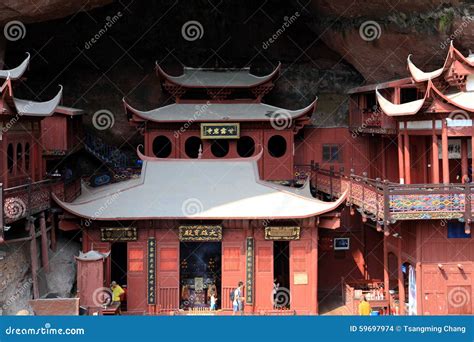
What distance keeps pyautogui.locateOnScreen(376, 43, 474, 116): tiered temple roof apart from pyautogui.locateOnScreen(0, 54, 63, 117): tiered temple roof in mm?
10911

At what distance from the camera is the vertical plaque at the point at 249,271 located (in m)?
19.7

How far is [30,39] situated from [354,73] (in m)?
15.3

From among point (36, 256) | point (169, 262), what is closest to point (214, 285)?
point (169, 262)

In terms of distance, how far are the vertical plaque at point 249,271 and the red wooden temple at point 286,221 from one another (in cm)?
5

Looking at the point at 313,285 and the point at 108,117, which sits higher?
the point at 108,117

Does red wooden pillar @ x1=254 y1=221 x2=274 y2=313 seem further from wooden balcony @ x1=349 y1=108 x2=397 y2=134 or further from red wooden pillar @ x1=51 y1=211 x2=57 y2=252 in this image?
red wooden pillar @ x1=51 y1=211 x2=57 y2=252

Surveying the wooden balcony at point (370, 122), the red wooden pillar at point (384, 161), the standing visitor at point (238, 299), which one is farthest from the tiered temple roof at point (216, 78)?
the standing visitor at point (238, 299)

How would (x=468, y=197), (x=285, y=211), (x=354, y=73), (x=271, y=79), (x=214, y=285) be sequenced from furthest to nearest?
(x=354, y=73) → (x=271, y=79) → (x=214, y=285) → (x=285, y=211) → (x=468, y=197)

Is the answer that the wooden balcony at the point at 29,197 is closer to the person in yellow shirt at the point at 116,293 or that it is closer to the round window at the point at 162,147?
the person in yellow shirt at the point at 116,293

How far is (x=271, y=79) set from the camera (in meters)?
27.5

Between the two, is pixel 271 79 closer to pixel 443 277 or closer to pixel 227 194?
pixel 227 194

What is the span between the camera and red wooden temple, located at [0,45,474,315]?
17688mm

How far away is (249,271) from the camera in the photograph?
19766 mm

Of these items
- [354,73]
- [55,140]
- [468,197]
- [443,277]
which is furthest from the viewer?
[354,73]
